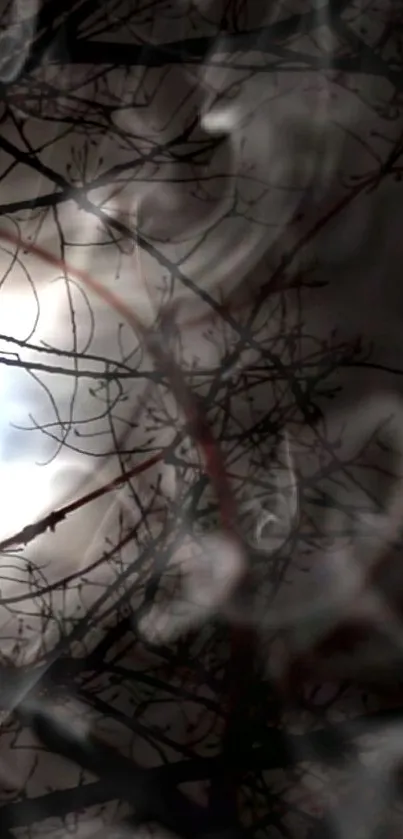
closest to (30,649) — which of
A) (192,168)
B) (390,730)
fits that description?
(390,730)

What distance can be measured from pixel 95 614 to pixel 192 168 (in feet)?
1.09

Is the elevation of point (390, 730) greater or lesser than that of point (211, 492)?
lesser

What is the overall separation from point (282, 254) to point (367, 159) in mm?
92

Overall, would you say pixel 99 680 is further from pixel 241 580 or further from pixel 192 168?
pixel 192 168

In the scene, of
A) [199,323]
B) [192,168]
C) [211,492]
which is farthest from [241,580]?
[192,168]

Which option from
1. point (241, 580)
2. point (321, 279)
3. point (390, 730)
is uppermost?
point (321, 279)

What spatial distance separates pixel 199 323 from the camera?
61 centimetres

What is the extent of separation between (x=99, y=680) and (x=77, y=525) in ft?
0.37

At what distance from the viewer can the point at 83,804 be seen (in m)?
0.59

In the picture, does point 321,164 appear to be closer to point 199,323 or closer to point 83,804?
point 199,323

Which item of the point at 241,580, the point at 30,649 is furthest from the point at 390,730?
the point at 30,649

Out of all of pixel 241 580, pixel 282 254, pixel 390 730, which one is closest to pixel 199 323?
pixel 282 254

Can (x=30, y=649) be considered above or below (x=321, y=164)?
below

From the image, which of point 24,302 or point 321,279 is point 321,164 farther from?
point 24,302
